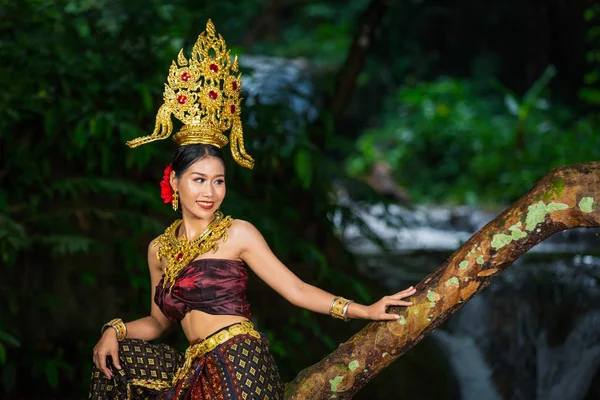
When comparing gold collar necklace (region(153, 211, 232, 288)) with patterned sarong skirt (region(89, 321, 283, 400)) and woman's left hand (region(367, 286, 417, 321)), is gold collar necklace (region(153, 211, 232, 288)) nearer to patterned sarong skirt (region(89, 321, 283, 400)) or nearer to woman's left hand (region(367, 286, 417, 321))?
patterned sarong skirt (region(89, 321, 283, 400))

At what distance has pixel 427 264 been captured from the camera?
7.46 metres

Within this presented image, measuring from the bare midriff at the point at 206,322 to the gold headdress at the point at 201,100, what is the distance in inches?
20.6

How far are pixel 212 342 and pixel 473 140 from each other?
9.24 m

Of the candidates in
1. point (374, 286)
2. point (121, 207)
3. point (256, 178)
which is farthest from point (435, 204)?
point (121, 207)

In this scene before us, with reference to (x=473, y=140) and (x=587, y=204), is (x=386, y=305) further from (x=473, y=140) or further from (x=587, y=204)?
(x=473, y=140)

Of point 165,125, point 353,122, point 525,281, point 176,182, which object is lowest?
point 525,281

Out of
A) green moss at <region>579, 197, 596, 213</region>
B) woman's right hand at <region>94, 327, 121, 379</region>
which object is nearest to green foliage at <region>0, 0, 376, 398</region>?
woman's right hand at <region>94, 327, 121, 379</region>

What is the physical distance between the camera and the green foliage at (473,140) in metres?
10.1

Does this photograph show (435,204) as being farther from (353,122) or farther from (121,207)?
(121,207)

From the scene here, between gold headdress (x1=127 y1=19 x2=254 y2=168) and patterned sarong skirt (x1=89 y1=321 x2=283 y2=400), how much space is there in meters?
0.61

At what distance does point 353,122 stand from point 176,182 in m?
11.8

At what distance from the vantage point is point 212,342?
8.15 feet

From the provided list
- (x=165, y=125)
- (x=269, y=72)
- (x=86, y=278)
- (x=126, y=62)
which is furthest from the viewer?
(x=269, y=72)

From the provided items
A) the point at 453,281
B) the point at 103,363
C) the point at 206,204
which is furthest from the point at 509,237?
the point at 103,363
